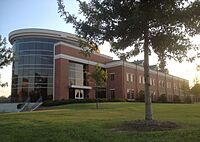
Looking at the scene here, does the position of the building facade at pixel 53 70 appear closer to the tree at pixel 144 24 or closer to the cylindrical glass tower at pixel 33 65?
the cylindrical glass tower at pixel 33 65

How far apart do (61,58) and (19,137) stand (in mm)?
36966

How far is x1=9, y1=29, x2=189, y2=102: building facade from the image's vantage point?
→ 157 feet

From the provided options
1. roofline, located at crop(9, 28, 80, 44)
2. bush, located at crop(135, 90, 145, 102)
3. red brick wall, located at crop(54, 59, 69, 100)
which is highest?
roofline, located at crop(9, 28, 80, 44)

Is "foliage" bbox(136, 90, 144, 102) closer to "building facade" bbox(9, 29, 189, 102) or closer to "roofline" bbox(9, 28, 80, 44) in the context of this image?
"building facade" bbox(9, 29, 189, 102)

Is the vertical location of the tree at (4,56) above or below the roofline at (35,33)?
below

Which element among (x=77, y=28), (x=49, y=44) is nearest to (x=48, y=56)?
(x=49, y=44)

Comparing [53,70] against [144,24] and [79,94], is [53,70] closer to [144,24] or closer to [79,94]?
[79,94]

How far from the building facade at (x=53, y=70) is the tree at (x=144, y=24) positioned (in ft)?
104

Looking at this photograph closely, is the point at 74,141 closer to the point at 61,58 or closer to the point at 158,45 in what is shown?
the point at 158,45

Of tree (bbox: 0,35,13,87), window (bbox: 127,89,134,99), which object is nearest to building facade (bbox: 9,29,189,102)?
window (bbox: 127,89,134,99)

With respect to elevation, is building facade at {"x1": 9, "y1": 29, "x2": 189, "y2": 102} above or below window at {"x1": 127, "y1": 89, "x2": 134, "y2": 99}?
above

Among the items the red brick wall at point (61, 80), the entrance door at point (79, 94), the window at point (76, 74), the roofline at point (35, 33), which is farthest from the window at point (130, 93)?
the roofline at point (35, 33)

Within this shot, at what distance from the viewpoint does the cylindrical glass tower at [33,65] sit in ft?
158

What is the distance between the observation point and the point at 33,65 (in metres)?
49.1
